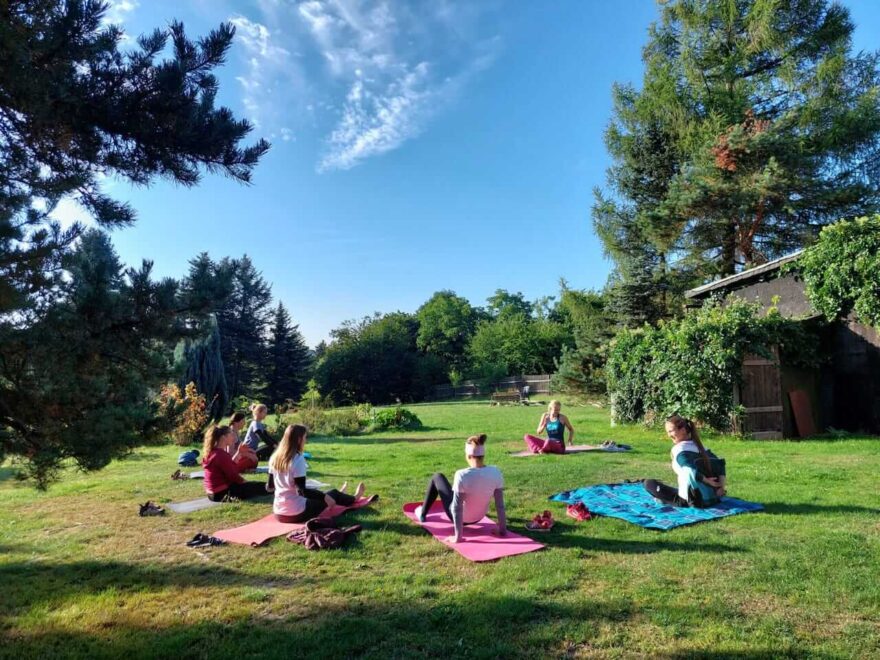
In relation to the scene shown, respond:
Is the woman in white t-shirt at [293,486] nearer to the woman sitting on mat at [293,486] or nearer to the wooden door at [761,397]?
the woman sitting on mat at [293,486]

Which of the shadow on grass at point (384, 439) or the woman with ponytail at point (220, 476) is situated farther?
the shadow on grass at point (384, 439)

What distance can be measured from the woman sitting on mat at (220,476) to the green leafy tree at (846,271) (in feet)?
42.9

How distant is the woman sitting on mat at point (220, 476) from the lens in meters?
7.19

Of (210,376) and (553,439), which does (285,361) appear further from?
(553,439)

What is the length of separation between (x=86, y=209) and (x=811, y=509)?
776cm

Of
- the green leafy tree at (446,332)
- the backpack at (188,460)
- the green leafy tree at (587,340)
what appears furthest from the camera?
the green leafy tree at (446,332)

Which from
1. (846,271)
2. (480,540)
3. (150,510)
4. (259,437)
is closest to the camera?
(480,540)

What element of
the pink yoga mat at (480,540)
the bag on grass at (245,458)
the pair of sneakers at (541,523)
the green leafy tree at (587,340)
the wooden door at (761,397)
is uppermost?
the green leafy tree at (587,340)

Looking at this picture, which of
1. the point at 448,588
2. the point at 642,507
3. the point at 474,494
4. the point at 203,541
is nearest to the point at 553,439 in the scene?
the point at 642,507

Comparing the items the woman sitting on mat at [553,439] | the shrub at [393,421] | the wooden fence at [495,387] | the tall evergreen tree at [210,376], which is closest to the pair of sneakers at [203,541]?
the woman sitting on mat at [553,439]

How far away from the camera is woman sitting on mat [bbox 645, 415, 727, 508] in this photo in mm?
6082

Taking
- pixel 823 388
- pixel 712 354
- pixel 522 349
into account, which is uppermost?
pixel 522 349

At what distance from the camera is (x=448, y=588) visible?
13.4 ft

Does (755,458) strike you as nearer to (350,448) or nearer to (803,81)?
(350,448)
